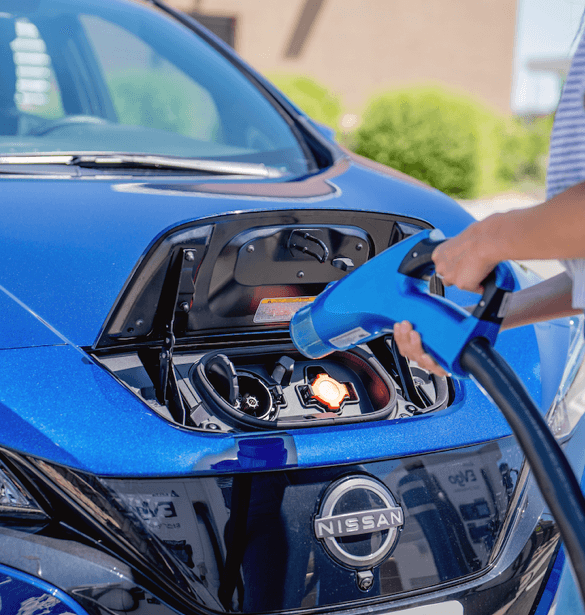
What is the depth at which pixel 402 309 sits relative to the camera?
99 centimetres

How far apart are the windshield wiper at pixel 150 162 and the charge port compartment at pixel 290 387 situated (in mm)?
685

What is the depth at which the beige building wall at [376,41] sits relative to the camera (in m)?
15.2

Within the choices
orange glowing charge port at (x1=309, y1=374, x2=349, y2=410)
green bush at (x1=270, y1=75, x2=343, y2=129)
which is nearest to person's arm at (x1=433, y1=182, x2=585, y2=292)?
orange glowing charge port at (x1=309, y1=374, x2=349, y2=410)

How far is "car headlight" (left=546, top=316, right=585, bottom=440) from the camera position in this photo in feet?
5.08

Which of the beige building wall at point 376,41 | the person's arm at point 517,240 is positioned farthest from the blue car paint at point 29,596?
the beige building wall at point 376,41

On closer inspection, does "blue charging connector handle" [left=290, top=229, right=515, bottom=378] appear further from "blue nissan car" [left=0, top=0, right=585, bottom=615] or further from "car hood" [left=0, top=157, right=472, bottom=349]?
"car hood" [left=0, top=157, right=472, bottom=349]

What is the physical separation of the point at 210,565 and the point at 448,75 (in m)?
17.6

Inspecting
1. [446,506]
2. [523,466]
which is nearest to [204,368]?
[446,506]

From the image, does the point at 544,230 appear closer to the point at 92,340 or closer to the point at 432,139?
the point at 92,340

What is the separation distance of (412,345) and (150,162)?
4.08 feet

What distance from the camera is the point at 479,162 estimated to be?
36.9ft

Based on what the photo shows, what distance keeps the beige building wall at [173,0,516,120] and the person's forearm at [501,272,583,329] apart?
13914mm

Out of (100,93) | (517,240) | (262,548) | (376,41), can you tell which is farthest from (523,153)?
(517,240)

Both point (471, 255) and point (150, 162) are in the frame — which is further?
point (150, 162)
